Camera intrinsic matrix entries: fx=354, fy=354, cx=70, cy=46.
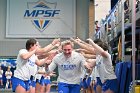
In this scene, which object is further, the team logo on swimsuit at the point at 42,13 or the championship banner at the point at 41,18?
the team logo on swimsuit at the point at 42,13

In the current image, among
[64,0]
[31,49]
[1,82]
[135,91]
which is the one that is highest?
[64,0]

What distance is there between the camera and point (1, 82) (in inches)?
839

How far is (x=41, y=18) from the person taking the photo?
22938 millimetres

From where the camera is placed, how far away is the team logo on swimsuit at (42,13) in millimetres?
22750

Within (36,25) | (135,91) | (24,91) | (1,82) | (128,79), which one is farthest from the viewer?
(36,25)

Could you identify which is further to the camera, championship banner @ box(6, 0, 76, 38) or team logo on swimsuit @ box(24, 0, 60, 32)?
team logo on swimsuit @ box(24, 0, 60, 32)

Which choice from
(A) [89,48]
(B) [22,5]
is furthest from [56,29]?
(A) [89,48]

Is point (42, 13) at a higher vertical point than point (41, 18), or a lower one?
higher

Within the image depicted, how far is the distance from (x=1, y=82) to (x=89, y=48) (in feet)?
44.0

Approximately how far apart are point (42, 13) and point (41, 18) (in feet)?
1.08

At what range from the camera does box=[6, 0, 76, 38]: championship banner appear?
22.3 meters

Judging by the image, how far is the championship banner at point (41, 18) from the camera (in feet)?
73.3

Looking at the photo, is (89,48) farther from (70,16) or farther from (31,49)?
(70,16)

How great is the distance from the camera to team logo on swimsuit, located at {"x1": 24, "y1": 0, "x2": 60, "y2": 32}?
74.6 ft
